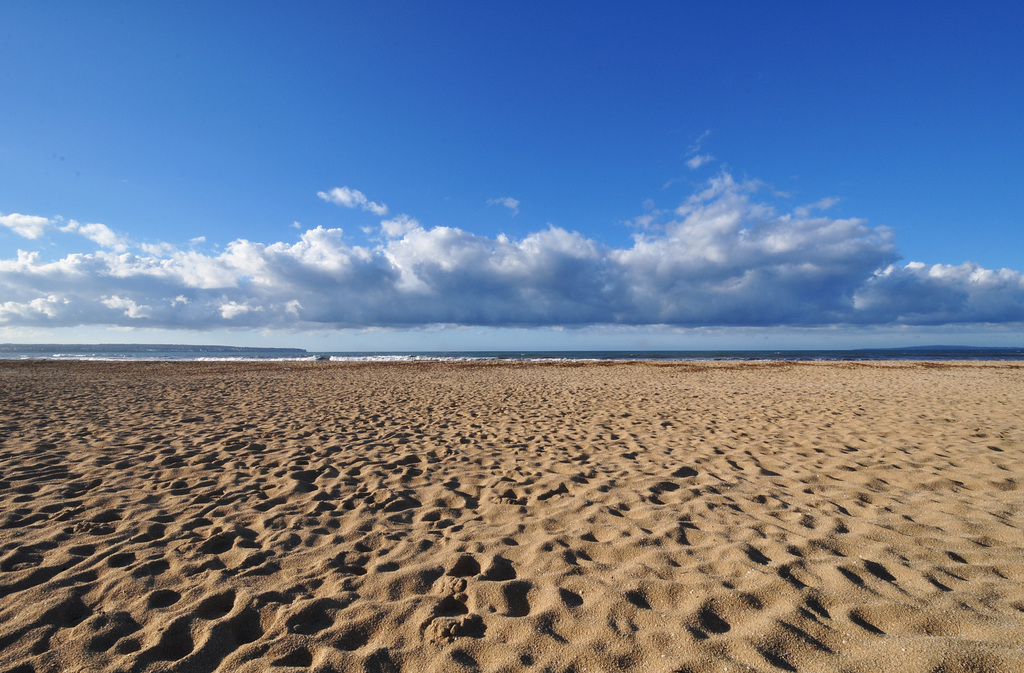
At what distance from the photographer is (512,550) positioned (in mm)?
3621

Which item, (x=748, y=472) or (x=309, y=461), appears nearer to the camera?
(x=748, y=472)

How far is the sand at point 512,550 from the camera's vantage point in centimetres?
246

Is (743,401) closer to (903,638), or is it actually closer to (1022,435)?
(1022,435)

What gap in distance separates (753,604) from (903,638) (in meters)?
0.75

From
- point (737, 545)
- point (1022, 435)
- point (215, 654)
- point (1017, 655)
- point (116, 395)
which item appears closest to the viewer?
point (1017, 655)

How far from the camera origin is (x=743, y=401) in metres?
12.0

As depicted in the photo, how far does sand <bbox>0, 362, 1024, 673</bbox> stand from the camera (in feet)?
8.07

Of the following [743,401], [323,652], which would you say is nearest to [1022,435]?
[743,401]

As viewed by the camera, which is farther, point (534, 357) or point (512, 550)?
point (534, 357)

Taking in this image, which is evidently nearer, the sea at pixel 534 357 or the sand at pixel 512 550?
the sand at pixel 512 550

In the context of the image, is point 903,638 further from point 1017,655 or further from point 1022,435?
point 1022,435

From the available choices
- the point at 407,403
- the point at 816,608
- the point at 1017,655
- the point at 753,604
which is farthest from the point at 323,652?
the point at 407,403

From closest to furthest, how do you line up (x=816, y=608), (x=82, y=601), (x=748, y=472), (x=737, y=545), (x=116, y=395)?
(x=816, y=608), (x=82, y=601), (x=737, y=545), (x=748, y=472), (x=116, y=395)

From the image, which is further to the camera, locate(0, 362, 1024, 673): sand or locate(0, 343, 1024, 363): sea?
locate(0, 343, 1024, 363): sea
